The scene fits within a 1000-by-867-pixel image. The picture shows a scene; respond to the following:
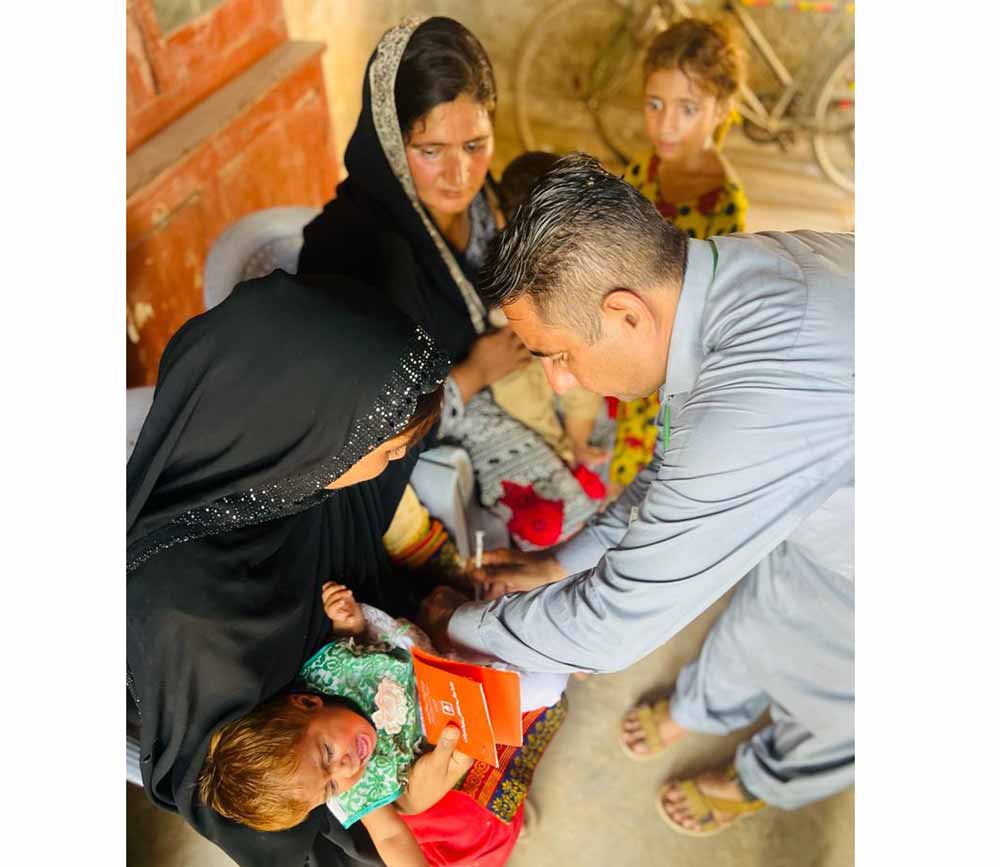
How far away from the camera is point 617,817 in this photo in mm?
1171

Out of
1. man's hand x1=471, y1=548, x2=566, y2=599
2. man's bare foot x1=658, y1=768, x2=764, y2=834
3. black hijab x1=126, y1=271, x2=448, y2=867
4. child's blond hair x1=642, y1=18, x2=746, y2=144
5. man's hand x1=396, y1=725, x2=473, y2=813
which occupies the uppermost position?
child's blond hair x1=642, y1=18, x2=746, y2=144

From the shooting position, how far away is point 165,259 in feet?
4.50

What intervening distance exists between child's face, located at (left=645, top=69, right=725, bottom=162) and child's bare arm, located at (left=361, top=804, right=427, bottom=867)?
1392mm

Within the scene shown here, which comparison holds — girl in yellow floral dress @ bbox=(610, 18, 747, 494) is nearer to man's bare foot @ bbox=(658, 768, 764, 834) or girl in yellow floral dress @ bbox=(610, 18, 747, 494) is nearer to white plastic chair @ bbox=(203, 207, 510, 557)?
white plastic chair @ bbox=(203, 207, 510, 557)

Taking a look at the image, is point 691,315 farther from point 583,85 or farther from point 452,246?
point 583,85

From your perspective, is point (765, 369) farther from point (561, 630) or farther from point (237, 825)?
point (237, 825)

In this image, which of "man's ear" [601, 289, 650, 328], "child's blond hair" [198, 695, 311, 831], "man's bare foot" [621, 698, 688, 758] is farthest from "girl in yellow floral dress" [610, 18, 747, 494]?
"child's blond hair" [198, 695, 311, 831]

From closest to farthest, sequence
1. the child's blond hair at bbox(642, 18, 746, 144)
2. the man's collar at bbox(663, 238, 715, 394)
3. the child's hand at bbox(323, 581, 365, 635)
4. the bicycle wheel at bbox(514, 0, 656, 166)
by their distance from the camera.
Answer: the man's collar at bbox(663, 238, 715, 394), the child's hand at bbox(323, 581, 365, 635), the child's blond hair at bbox(642, 18, 746, 144), the bicycle wheel at bbox(514, 0, 656, 166)

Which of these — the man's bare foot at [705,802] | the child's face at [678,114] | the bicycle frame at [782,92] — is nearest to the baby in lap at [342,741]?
the man's bare foot at [705,802]

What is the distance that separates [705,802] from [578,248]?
831 millimetres

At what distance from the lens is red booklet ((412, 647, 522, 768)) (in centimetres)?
98
